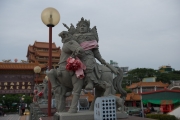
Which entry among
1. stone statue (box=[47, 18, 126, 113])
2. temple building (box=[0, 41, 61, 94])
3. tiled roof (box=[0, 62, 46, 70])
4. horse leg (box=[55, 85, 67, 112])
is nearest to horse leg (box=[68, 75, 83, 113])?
stone statue (box=[47, 18, 126, 113])

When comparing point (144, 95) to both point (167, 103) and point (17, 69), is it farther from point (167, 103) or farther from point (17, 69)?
point (17, 69)

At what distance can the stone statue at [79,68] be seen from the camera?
3.66 m

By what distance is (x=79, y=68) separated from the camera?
362 centimetres

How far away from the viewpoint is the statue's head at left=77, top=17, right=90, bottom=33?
4148 millimetres

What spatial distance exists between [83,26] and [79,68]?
99 centimetres

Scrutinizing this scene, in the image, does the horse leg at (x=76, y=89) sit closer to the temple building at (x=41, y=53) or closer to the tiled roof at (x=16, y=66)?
the tiled roof at (x=16, y=66)

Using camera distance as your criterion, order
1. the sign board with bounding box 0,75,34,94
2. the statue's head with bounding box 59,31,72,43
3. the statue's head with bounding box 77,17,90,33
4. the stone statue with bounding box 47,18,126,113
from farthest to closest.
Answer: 1. the sign board with bounding box 0,75,34,94
2. the statue's head with bounding box 77,17,90,33
3. the statue's head with bounding box 59,31,72,43
4. the stone statue with bounding box 47,18,126,113

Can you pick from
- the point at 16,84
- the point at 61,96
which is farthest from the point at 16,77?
the point at 61,96

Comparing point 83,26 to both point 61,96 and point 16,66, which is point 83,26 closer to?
point 61,96

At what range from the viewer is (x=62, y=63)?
152 inches

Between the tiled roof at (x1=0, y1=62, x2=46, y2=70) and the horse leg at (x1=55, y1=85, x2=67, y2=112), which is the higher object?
the tiled roof at (x1=0, y1=62, x2=46, y2=70)

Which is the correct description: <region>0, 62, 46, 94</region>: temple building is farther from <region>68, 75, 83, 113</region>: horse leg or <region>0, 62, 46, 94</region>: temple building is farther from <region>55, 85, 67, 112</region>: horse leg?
<region>68, 75, 83, 113</region>: horse leg

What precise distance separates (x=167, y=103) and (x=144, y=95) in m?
1.68

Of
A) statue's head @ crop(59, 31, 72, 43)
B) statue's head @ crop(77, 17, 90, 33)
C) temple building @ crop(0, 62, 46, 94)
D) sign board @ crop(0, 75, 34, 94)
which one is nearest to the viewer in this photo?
statue's head @ crop(59, 31, 72, 43)
